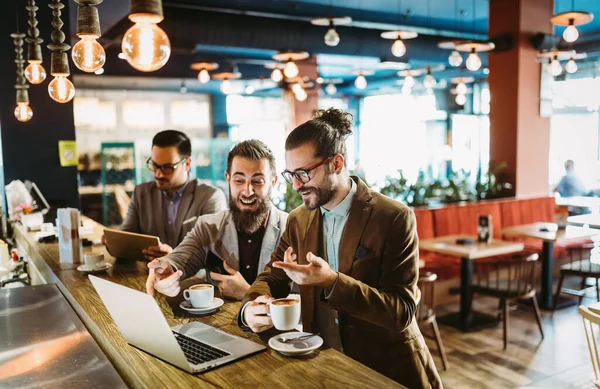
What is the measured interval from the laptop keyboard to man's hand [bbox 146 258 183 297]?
319 millimetres

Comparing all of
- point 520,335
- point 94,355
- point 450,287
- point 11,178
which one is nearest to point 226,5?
point 11,178

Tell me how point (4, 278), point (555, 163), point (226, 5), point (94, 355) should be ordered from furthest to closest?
point (555, 163), point (226, 5), point (4, 278), point (94, 355)

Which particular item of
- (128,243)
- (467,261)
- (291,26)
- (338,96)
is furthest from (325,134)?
(338,96)

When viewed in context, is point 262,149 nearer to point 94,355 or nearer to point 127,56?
point 127,56

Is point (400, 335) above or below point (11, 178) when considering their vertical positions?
below

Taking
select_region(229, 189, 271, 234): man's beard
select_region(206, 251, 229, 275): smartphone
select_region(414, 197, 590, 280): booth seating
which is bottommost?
select_region(414, 197, 590, 280): booth seating

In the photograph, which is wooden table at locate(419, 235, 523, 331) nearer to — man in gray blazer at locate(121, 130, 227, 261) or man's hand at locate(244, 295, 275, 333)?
man in gray blazer at locate(121, 130, 227, 261)

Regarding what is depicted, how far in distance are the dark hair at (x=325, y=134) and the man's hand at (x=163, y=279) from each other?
656 mm

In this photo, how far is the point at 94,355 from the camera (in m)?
1.72

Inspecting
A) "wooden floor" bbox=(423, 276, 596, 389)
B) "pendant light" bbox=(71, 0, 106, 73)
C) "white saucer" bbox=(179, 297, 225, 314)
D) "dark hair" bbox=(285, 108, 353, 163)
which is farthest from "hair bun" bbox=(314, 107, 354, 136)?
"wooden floor" bbox=(423, 276, 596, 389)

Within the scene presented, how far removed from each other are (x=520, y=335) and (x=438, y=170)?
1363 centimetres

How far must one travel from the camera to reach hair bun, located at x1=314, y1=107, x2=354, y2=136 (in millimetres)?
2047

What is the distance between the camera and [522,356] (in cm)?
471

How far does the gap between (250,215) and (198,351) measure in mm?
976
